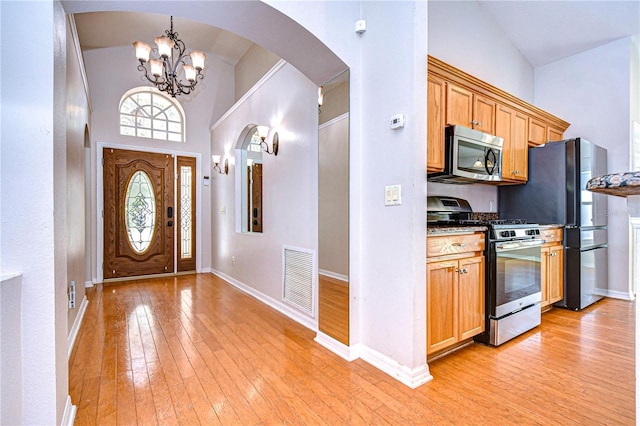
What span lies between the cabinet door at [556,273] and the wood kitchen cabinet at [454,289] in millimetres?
1388

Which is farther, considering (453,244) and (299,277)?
(299,277)

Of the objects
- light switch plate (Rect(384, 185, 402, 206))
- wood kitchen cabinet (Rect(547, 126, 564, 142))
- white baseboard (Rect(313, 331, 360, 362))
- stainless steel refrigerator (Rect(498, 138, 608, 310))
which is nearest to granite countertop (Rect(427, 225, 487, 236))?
light switch plate (Rect(384, 185, 402, 206))

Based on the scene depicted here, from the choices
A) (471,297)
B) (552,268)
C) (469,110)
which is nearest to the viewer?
(471,297)

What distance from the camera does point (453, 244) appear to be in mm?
2242

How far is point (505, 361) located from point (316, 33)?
8.66 ft

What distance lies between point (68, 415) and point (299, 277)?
1.91 meters

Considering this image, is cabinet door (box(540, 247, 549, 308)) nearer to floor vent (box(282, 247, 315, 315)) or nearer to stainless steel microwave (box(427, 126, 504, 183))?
Result: stainless steel microwave (box(427, 126, 504, 183))

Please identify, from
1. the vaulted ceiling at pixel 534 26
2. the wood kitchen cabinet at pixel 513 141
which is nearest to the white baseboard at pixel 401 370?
the wood kitchen cabinet at pixel 513 141

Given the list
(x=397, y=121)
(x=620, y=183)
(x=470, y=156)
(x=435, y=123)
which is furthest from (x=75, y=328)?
(x=470, y=156)

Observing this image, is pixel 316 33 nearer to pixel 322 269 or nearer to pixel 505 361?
pixel 322 269

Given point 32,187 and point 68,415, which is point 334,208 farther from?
point 68,415

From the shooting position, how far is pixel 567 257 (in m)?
3.44

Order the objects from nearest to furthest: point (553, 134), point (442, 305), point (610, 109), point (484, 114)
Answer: point (442, 305) → point (484, 114) → point (610, 109) → point (553, 134)

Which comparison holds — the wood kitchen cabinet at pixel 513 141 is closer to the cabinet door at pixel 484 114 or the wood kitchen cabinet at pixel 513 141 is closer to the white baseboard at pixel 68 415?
the cabinet door at pixel 484 114
